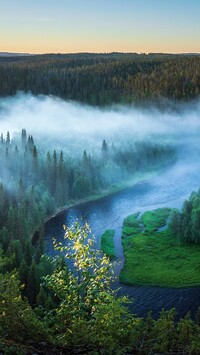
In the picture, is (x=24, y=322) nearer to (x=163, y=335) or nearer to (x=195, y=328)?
(x=163, y=335)

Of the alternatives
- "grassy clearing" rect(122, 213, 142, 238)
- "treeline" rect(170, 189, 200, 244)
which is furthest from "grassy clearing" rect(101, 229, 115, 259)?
"treeline" rect(170, 189, 200, 244)

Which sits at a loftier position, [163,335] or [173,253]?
[163,335]

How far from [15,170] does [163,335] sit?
154 metres

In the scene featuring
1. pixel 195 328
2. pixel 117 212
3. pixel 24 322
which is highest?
pixel 24 322

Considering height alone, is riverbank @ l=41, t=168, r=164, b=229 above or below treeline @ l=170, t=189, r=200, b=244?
below

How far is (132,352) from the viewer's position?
85.1ft

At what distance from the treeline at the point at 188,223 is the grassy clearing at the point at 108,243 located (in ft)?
56.7

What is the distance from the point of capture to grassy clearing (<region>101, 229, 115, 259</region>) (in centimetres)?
11116

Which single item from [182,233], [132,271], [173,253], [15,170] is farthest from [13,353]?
[15,170]

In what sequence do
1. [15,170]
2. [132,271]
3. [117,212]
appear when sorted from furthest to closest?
[15,170], [117,212], [132,271]

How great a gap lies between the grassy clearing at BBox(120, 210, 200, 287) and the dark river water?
2.37 m

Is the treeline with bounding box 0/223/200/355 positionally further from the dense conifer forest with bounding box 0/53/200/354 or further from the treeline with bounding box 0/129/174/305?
the treeline with bounding box 0/129/174/305

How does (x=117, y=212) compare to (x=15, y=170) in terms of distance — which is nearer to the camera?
(x=117, y=212)

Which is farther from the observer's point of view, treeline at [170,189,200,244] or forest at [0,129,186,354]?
treeline at [170,189,200,244]
